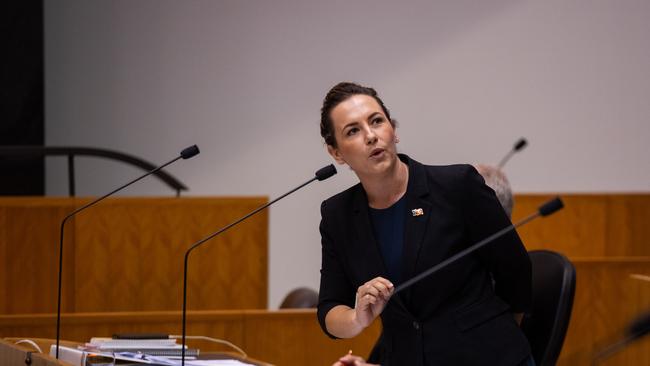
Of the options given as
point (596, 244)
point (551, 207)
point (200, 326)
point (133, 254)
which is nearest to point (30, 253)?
point (133, 254)

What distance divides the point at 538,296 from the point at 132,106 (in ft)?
16.8

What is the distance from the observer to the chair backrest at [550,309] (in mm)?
2867

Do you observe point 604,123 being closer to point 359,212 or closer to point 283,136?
point 283,136

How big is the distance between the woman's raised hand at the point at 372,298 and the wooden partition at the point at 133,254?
2361mm

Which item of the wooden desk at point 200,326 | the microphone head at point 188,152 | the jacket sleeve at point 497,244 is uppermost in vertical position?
the microphone head at point 188,152

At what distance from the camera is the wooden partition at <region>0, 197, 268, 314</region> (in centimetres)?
466

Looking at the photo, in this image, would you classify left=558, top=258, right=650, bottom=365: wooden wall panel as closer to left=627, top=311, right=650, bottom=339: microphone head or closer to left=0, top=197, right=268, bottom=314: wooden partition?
left=0, top=197, right=268, bottom=314: wooden partition

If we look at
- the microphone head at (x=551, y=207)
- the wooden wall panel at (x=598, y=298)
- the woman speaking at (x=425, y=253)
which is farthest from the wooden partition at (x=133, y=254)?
the microphone head at (x=551, y=207)

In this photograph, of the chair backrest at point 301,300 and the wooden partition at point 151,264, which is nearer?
the wooden partition at point 151,264

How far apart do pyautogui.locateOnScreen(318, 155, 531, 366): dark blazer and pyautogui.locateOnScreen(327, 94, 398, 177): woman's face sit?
0.37 ft

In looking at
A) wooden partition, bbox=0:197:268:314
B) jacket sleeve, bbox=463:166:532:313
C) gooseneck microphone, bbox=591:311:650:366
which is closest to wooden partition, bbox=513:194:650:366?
A: wooden partition, bbox=0:197:268:314

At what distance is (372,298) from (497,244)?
1.27 feet

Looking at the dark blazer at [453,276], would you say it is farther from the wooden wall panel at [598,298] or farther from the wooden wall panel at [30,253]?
the wooden wall panel at [30,253]

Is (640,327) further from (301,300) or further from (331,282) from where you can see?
(301,300)
